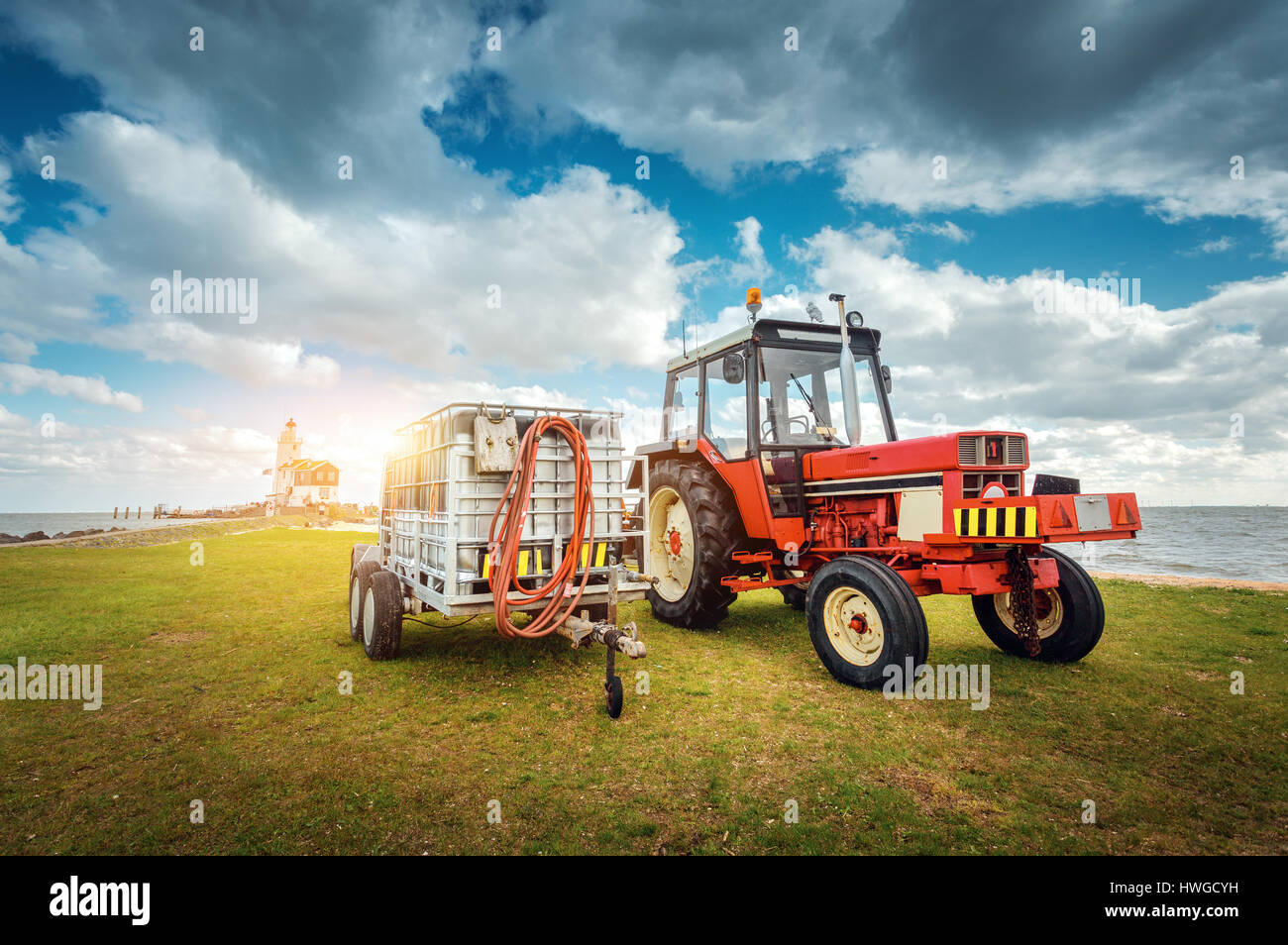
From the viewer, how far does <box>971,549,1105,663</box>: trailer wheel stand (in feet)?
17.4

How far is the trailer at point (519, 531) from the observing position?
15.5 ft

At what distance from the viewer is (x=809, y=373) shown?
7043mm

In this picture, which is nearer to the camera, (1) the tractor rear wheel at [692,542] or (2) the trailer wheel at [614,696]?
(2) the trailer wheel at [614,696]

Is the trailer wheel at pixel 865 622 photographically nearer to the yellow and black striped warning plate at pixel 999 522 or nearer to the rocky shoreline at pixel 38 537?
the yellow and black striped warning plate at pixel 999 522

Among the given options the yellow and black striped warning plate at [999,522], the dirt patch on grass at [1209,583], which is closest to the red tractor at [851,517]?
the yellow and black striped warning plate at [999,522]

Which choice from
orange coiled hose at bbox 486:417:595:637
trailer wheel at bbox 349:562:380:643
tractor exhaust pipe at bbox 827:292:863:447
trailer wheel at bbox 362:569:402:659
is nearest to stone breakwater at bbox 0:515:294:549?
trailer wheel at bbox 349:562:380:643

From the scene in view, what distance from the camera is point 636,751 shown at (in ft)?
12.4

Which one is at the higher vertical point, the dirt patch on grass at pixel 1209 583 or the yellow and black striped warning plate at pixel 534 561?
the yellow and black striped warning plate at pixel 534 561

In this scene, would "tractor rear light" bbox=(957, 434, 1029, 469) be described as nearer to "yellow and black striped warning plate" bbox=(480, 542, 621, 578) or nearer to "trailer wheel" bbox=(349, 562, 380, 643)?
"yellow and black striped warning plate" bbox=(480, 542, 621, 578)

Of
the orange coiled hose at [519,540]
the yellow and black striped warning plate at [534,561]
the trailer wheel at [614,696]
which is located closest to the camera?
the trailer wheel at [614,696]

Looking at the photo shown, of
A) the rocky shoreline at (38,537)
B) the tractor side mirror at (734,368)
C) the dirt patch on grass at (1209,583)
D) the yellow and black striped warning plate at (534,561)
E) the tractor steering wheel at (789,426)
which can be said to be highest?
the tractor side mirror at (734,368)

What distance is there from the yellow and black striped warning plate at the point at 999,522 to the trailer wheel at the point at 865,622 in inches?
27.3

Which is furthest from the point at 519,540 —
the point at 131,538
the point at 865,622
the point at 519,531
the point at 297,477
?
the point at 297,477
